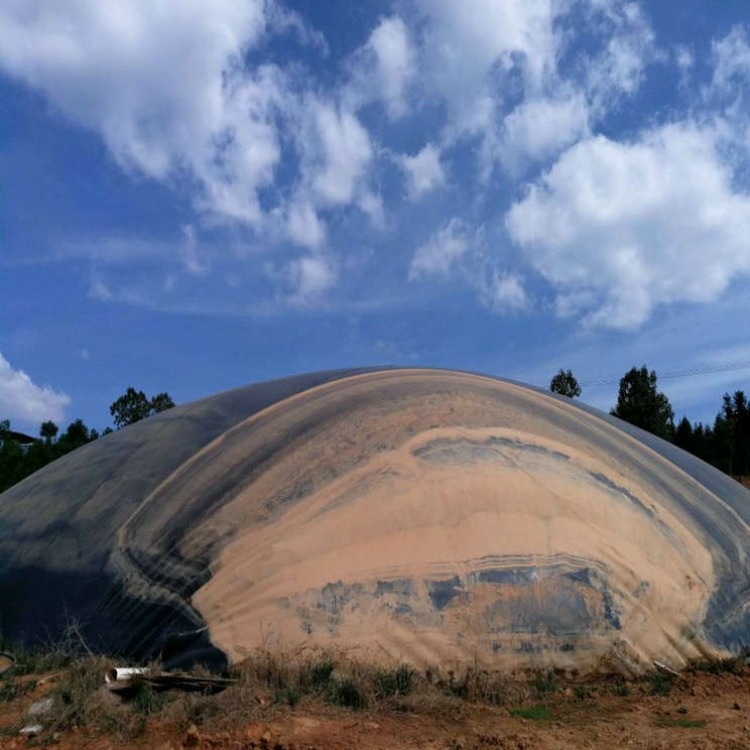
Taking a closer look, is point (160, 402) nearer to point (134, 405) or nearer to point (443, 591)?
point (134, 405)

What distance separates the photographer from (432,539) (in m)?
6.24

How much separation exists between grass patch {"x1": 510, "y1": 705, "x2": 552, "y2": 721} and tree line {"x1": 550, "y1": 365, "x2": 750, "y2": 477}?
110ft

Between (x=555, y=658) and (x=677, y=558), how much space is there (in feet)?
6.32

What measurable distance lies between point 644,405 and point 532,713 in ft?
121

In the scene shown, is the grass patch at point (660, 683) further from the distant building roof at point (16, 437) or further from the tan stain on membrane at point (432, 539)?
the distant building roof at point (16, 437)

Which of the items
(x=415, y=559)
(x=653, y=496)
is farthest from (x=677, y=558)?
(x=415, y=559)

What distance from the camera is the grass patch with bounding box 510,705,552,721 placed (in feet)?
16.9

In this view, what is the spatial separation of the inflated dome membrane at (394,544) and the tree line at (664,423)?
31.1 metres

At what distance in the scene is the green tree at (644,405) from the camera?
129ft

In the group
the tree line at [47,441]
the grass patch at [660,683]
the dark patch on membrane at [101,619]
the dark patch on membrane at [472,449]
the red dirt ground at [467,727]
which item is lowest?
the red dirt ground at [467,727]

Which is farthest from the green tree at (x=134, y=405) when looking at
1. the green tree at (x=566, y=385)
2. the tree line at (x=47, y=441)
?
the green tree at (x=566, y=385)

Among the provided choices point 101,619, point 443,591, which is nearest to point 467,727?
point 443,591

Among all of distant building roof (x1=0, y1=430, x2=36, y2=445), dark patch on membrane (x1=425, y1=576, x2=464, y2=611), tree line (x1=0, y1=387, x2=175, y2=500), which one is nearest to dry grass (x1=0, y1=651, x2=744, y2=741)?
dark patch on membrane (x1=425, y1=576, x2=464, y2=611)

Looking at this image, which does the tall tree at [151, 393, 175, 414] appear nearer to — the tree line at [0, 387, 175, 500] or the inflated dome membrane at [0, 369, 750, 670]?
the tree line at [0, 387, 175, 500]
